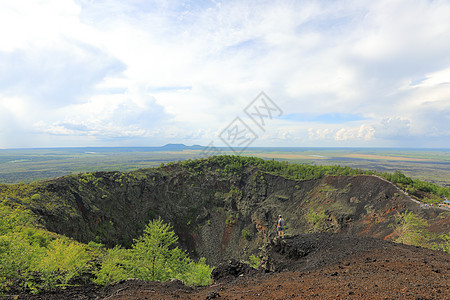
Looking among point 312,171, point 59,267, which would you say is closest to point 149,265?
point 59,267

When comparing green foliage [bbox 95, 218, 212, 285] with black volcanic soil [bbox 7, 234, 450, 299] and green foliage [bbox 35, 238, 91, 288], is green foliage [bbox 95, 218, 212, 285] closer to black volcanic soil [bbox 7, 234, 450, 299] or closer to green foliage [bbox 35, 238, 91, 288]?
black volcanic soil [bbox 7, 234, 450, 299]

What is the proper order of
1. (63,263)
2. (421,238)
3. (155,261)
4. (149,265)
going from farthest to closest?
(421,238) → (155,261) → (149,265) → (63,263)

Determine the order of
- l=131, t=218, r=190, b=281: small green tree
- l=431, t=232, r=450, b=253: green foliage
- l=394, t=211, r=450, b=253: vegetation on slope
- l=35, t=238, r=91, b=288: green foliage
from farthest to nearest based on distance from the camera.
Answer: l=394, t=211, r=450, b=253: vegetation on slope
l=431, t=232, r=450, b=253: green foliage
l=131, t=218, r=190, b=281: small green tree
l=35, t=238, r=91, b=288: green foliage

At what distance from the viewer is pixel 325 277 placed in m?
11.5

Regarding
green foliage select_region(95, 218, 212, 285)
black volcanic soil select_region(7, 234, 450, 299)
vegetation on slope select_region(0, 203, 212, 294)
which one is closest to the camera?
black volcanic soil select_region(7, 234, 450, 299)

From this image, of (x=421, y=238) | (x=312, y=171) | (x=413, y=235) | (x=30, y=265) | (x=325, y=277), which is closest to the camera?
(x=325, y=277)

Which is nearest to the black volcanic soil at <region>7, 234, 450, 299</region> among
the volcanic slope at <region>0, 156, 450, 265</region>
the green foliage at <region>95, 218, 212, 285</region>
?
the green foliage at <region>95, 218, 212, 285</region>

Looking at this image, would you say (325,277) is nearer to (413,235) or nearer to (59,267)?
(59,267)

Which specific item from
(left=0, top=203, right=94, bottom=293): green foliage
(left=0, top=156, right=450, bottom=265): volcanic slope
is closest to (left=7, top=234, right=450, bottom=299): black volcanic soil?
(left=0, top=203, right=94, bottom=293): green foliage

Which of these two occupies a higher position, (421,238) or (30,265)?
(30,265)

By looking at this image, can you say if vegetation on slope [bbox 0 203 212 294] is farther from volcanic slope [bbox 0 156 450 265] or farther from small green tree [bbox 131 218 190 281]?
volcanic slope [bbox 0 156 450 265]

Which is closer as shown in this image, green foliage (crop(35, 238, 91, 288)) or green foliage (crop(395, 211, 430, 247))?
green foliage (crop(35, 238, 91, 288))

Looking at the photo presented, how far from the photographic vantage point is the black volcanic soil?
27.5 ft

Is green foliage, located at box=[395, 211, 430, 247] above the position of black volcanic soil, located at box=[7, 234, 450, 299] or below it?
below
